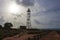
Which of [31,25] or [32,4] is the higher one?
[32,4]

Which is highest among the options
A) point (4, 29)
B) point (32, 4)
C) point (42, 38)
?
point (32, 4)

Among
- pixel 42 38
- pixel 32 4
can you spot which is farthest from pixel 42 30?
pixel 32 4

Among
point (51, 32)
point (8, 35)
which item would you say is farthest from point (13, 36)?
point (51, 32)

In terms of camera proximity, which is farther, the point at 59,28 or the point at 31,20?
the point at 31,20

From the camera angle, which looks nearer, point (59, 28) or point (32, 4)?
point (59, 28)

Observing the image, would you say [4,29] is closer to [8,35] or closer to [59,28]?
[8,35]

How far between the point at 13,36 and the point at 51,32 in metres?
1.22

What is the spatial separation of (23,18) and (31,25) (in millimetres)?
358

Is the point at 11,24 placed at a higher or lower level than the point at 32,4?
lower

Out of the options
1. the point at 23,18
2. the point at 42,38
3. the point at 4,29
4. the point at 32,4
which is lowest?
the point at 42,38

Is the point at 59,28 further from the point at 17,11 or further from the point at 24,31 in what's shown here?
the point at 17,11

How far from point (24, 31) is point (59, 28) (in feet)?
3.73

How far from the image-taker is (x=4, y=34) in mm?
4871

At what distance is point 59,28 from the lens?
15.3 feet
